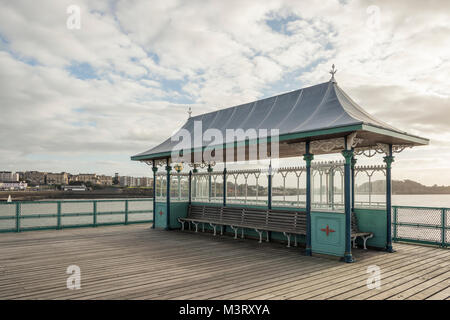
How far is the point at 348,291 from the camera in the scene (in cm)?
543

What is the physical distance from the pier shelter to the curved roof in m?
0.03

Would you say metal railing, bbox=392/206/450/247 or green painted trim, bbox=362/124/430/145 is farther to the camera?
metal railing, bbox=392/206/450/247

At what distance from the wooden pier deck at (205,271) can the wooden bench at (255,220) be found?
0.47 metres

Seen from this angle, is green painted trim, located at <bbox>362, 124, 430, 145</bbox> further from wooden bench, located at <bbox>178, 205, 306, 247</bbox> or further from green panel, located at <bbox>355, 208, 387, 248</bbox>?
wooden bench, located at <bbox>178, 205, 306, 247</bbox>

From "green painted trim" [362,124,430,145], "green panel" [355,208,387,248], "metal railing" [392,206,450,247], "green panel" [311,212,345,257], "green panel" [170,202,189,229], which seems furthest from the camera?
"green panel" [170,202,189,229]

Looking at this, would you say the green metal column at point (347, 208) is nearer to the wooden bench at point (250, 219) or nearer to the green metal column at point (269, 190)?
the wooden bench at point (250, 219)

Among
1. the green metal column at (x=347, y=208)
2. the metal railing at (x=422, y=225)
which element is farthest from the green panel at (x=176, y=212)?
the metal railing at (x=422, y=225)

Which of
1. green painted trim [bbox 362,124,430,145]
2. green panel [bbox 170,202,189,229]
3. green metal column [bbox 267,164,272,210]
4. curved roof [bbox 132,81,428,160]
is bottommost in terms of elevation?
green panel [bbox 170,202,189,229]

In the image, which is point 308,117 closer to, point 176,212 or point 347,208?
point 347,208

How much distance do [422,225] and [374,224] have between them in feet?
4.65

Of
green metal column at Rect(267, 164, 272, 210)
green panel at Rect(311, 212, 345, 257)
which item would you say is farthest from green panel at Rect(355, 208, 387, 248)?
green metal column at Rect(267, 164, 272, 210)

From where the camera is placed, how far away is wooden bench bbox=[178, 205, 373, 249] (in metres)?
9.41

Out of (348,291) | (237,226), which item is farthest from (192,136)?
(348,291)

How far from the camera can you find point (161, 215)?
13.6 m
